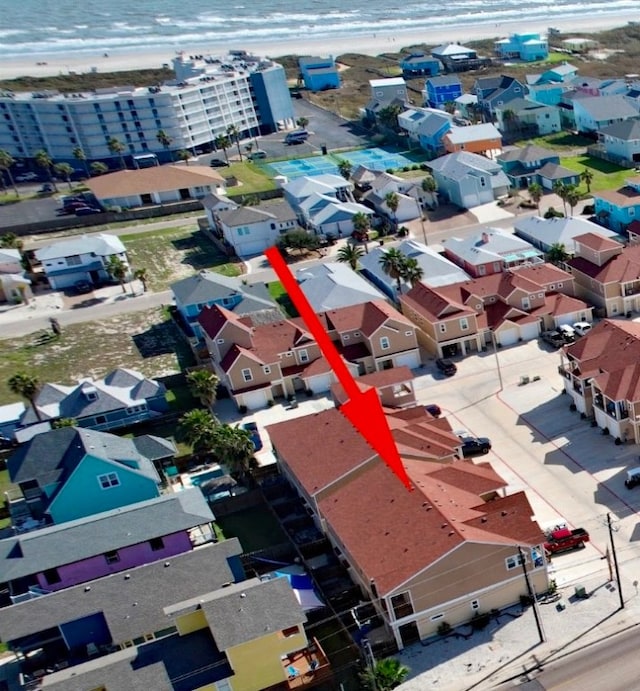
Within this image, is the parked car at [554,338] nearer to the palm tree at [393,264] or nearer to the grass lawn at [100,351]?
the palm tree at [393,264]

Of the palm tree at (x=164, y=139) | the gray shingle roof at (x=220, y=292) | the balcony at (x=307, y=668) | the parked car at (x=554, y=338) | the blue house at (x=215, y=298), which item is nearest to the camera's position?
the balcony at (x=307, y=668)

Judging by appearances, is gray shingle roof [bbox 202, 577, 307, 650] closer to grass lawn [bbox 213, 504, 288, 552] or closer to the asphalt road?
grass lawn [bbox 213, 504, 288, 552]

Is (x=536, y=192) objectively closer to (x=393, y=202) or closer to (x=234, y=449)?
(x=393, y=202)

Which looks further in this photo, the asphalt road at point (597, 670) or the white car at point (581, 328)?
the white car at point (581, 328)

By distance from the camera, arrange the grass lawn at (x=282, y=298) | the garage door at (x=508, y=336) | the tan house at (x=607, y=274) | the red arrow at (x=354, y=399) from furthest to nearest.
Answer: the grass lawn at (x=282, y=298)
the tan house at (x=607, y=274)
the garage door at (x=508, y=336)
the red arrow at (x=354, y=399)

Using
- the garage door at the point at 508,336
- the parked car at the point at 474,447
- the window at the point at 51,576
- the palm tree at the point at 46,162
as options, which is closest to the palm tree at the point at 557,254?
the garage door at the point at 508,336

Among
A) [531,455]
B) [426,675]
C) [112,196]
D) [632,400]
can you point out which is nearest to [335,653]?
[426,675]

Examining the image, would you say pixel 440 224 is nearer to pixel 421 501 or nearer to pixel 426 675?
pixel 421 501

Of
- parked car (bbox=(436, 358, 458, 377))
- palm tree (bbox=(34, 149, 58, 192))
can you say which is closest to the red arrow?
parked car (bbox=(436, 358, 458, 377))

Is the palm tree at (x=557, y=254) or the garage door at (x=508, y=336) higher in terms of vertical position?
the palm tree at (x=557, y=254)
